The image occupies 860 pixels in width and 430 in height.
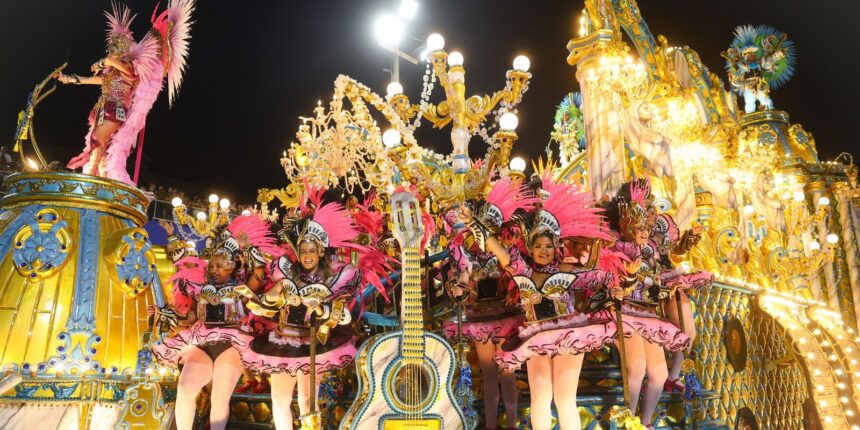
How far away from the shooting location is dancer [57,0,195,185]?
4.58 meters

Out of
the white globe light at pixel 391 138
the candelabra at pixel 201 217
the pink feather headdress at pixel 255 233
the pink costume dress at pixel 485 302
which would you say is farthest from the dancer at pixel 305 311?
the candelabra at pixel 201 217

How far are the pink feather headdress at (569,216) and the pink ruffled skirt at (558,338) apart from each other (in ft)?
2.30

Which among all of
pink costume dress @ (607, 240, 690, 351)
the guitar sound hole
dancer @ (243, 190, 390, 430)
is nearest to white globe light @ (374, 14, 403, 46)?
dancer @ (243, 190, 390, 430)

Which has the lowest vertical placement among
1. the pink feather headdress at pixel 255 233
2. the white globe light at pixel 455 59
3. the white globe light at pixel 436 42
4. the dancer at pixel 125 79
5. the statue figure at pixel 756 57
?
Result: the pink feather headdress at pixel 255 233

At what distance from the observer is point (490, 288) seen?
16.8 ft

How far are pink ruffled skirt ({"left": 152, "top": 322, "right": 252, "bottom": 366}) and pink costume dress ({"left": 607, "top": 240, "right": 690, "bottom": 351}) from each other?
289 centimetres

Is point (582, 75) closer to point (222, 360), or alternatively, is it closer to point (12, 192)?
point (222, 360)

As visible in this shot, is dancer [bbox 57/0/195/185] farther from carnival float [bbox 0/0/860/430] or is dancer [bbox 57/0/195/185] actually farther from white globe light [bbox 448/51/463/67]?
white globe light [bbox 448/51/463/67]

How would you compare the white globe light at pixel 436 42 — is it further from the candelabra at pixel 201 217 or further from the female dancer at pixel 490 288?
the candelabra at pixel 201 217

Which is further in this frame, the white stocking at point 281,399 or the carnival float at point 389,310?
the white stocking at point 281,399

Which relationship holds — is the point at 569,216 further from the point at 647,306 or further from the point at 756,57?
the point at 756,57

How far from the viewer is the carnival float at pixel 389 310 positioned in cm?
376

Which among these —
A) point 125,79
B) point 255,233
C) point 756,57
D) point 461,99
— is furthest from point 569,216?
point 756,57

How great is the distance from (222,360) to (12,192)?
1.83 m
